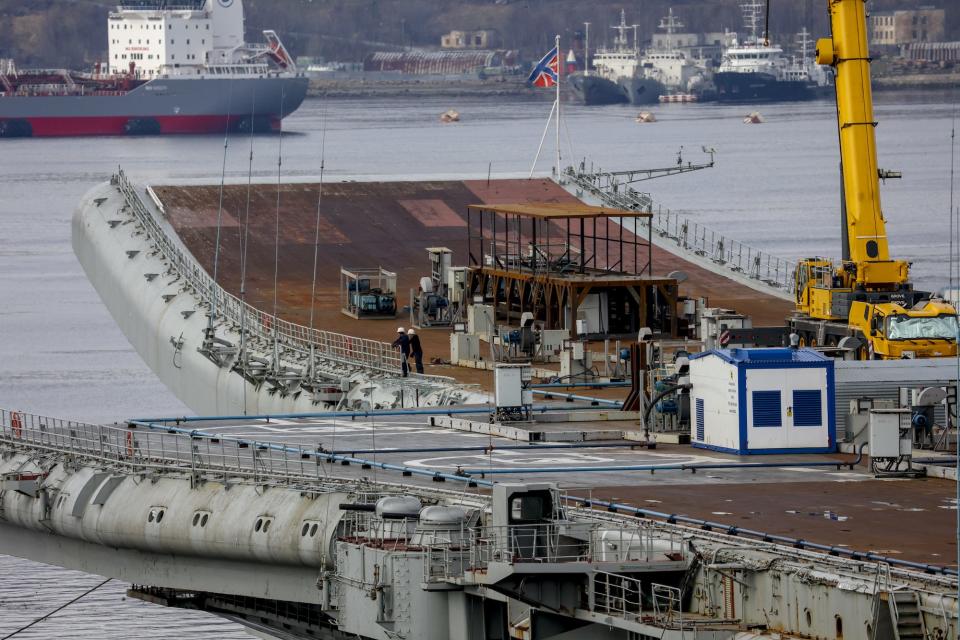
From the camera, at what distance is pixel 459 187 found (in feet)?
285

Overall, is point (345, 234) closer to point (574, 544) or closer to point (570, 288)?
point (570, 288)

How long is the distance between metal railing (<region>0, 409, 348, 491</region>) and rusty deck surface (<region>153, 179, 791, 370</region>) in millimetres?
22680

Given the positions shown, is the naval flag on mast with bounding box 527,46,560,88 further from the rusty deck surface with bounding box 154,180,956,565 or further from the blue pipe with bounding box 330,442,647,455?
the blue pipe with bounding box 330,442,647,455

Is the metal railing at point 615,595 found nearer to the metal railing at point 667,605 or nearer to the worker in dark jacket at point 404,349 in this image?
the metal railing at point 667,605

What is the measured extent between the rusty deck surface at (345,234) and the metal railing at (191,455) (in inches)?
893

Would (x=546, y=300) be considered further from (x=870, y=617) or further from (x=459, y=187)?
(x=870, y=617)

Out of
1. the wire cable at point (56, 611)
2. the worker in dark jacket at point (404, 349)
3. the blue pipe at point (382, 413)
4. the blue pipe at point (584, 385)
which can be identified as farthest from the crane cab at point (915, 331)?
the wire cable at point (56, 611)

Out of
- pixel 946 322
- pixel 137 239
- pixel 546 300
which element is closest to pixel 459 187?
pixel 137 239

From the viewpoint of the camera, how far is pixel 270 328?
204 ft

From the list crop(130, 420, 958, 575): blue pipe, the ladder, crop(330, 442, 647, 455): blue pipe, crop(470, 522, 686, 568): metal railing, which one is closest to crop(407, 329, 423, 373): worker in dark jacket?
crop(330, 442, 647, 455): blue pipe

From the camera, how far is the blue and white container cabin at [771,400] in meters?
35.5

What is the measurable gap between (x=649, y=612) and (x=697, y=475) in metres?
9.09

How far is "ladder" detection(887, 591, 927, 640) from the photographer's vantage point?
21.6 metres

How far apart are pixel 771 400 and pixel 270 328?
28760mm
